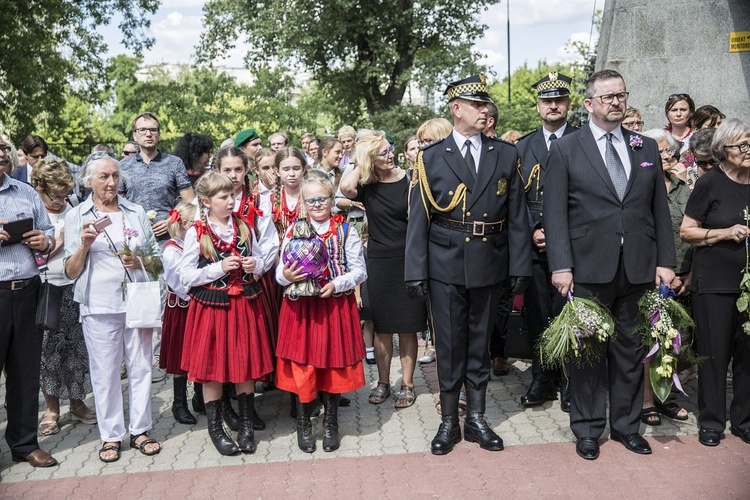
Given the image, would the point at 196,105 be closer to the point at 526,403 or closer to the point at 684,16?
the point at 684,16

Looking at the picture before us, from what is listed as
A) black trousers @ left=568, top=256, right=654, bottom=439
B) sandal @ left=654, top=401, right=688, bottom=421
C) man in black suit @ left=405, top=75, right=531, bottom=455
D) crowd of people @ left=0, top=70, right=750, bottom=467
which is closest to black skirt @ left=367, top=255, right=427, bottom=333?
crowd of people @ left=0, top=70, right=750, bottom=467

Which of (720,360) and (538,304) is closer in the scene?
(720,360)

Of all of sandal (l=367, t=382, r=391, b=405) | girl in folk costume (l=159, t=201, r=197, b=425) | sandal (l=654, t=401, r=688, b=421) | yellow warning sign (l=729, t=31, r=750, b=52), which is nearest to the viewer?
girl in folk costume (l=159, t=201, r=197, b=425)

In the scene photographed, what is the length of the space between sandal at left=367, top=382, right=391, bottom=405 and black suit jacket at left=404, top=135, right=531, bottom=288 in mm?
1491

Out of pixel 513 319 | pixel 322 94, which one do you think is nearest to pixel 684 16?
pixel 513 319

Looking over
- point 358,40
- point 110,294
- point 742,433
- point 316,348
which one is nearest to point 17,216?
point 110,294

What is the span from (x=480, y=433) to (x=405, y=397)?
1.10 meters

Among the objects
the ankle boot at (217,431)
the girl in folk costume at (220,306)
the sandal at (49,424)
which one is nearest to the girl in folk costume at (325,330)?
the girl in folk costume at (220,306)

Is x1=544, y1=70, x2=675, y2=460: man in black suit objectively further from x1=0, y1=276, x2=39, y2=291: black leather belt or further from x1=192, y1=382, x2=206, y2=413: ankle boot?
x1=0, y1=276, x2=39, y2=291: black leather belt

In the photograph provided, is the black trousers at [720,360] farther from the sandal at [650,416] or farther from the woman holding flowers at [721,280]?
the sandal at [650,416]

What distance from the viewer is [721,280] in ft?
17.6

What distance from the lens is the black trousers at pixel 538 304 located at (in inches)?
241

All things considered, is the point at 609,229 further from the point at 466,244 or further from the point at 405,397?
the point at 405,397

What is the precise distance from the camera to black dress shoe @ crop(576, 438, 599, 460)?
512 cm
